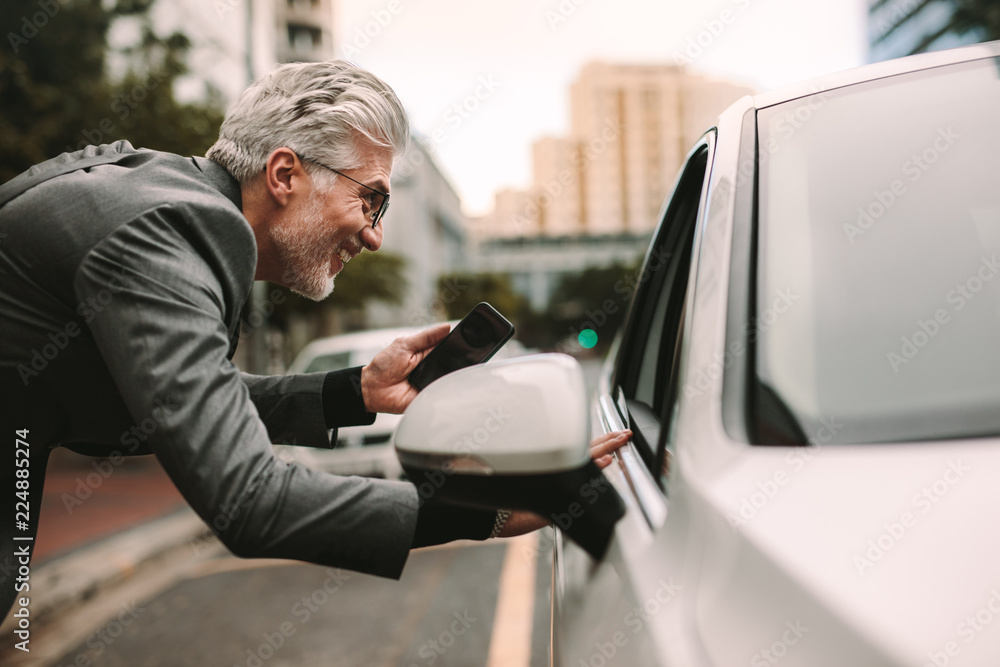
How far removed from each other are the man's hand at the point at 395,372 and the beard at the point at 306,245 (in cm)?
23

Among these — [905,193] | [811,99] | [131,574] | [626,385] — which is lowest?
[131,574]

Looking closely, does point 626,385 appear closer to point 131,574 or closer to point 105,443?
point 105,443

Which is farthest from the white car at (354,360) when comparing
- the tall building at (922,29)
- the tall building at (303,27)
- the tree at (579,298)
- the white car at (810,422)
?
the tree at (579,298)

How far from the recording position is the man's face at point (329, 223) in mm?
1461

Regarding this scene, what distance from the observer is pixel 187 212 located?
3.43 feet

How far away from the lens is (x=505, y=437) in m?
0.82

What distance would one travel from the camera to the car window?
154cm

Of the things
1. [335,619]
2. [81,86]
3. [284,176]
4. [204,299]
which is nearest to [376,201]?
[284,176]

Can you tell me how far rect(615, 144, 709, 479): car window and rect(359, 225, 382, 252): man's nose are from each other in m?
0.66

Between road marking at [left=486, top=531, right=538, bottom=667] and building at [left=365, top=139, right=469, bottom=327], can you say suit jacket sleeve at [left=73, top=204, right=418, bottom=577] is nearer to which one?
road marking at [left=486, top=531, right=538, bottom=667]

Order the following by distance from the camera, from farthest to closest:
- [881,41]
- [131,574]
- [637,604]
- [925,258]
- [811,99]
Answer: [881,41]
[131,574]
[811,99]
[925,258]
[637,604]

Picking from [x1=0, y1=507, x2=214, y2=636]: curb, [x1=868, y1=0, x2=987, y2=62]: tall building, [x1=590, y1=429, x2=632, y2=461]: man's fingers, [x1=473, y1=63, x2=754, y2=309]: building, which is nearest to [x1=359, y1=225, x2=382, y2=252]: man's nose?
[x1=590, y1=429, x2=632, y2=461]: man's fingers

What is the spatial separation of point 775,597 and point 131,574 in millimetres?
5914

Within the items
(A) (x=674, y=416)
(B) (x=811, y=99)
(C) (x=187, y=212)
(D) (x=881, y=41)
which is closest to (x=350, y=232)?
(C) (x=187, y=212)
